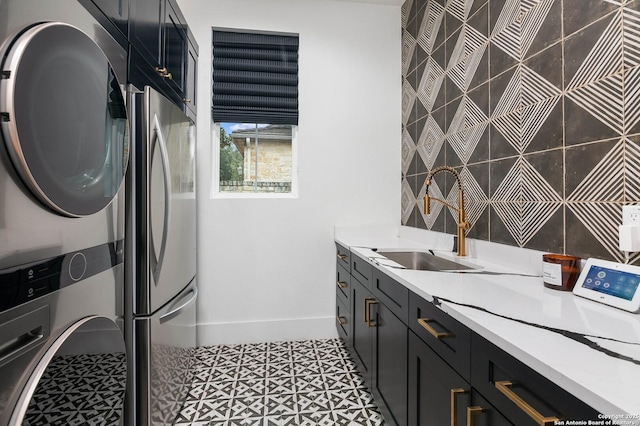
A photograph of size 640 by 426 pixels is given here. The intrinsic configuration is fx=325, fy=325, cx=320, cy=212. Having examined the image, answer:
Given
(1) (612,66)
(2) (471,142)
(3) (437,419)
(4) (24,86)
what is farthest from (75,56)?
(2) (471,142)

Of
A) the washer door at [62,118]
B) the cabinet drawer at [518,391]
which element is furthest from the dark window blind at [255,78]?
the cabinet drawer at [518,391]

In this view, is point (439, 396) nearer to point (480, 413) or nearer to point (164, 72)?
point (480, 413)

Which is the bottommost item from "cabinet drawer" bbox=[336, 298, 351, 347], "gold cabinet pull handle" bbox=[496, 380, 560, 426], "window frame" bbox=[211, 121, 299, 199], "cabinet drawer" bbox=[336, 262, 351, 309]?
"cabinet drawer" bbox=[336, 298, 351, 347]

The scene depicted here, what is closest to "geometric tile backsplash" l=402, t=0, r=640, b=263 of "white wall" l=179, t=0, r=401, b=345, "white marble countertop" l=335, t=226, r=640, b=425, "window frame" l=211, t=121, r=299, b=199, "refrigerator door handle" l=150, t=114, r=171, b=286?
"white marble countertop" l=335, t=226, r=640, b=425

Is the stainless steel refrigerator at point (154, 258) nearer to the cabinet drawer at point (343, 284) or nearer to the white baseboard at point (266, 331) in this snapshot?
the white baseboard at point (266, 331)

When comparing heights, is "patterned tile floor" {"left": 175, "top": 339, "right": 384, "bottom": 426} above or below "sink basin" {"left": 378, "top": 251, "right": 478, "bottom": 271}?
below

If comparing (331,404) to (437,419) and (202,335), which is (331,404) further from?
(202,335)

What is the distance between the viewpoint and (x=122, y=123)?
1163mm

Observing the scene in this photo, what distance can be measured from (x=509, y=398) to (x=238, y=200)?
7.62 feet

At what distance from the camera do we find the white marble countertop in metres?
0.56

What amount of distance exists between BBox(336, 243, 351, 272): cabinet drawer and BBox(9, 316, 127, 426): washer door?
148 centimetres

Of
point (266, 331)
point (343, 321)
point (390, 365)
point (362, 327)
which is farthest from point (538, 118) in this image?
point (266, 331)

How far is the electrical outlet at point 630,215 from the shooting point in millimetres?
1039

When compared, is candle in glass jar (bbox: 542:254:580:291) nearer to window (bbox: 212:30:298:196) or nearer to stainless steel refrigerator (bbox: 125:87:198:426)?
stainless steel refrigerator (bbox: 125:87:198:426)
